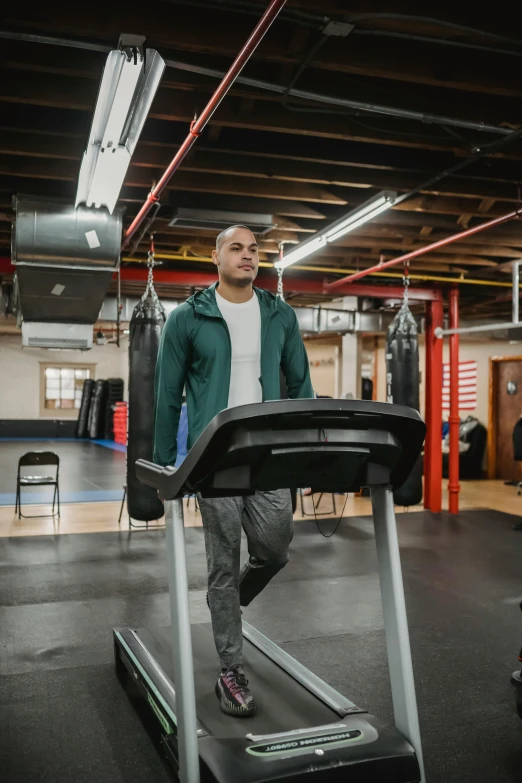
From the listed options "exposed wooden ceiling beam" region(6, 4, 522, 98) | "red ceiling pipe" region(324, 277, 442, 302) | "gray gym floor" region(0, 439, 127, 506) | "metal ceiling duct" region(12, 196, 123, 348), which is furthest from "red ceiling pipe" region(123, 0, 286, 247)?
"gray gym floor" region(0, 439, 127, 506)

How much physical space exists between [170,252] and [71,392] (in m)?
13.5

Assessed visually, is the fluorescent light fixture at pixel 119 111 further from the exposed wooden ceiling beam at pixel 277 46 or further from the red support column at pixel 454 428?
the red support column at pixel 454 428

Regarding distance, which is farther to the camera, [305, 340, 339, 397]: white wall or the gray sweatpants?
[305, 340, 339, 397]: white wall

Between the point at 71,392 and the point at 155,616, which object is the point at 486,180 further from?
the point at 71,392

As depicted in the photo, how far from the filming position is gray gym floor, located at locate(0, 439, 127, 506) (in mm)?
8711

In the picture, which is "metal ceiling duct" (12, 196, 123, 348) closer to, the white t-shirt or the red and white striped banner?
the white t-shirt

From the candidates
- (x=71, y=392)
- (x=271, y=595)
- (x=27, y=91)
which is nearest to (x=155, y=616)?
(x=271, y=595)

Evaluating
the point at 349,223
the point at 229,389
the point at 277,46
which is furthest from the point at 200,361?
the point at 349,223

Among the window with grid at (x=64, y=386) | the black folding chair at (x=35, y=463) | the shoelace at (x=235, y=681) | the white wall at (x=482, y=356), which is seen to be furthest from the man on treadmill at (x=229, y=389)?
the window with grid at (x=64, y=386)

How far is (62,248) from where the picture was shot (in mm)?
4777

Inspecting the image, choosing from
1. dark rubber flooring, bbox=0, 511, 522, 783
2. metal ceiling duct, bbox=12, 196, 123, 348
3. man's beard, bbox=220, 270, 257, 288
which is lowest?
dark rubber flooring, bbox=0, 511, 522, 783

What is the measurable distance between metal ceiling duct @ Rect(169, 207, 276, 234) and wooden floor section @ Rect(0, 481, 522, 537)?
2.48 metres

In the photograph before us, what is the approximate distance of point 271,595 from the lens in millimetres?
4332

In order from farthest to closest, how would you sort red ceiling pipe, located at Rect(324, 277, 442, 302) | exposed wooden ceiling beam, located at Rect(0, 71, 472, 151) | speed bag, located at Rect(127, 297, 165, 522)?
red ceiling pipe, located at Rect(324, 277, 442, 302)
speed bag, located at Rect(127, 297, 165, 522)
exposed wooden ceiling beam, located at Rect(0, 71, 472, 151)
